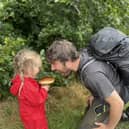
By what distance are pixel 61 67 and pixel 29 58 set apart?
39cm

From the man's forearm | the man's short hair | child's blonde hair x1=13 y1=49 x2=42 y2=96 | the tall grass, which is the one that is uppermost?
the man's short hair

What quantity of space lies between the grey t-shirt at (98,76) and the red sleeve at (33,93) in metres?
0.47

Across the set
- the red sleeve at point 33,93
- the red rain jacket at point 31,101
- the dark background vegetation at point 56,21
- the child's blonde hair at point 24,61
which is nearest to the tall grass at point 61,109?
the dark background vegetation at point 56,21

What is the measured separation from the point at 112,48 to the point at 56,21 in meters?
1.44

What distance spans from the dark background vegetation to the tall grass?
145 millimetres

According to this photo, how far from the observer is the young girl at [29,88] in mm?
4391

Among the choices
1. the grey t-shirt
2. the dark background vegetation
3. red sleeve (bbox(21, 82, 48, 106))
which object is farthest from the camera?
the dark background vegetation

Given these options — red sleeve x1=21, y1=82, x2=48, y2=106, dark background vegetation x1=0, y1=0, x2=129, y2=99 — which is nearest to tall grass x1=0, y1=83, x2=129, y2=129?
dark background vegetation x1=0, y1=0, x2=129, y2=99

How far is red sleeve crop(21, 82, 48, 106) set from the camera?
4384 mm

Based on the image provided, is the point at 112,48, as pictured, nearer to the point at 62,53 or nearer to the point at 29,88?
the point at 62,53

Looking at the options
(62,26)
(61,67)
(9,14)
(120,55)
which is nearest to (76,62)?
(61,67)

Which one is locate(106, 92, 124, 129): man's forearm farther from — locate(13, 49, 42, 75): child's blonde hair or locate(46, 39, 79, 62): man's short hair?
locate(13, 49, 42, 75): child's blonde hair

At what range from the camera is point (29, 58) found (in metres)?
4.42

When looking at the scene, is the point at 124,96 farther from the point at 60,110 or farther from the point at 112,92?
the point at 60,110
